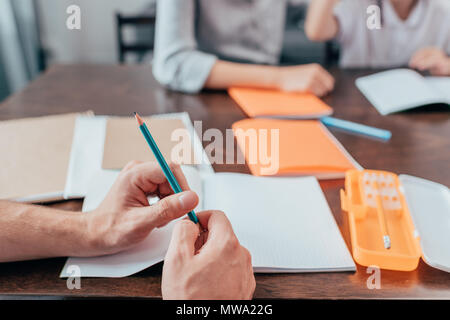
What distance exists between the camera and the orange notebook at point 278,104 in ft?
2.75

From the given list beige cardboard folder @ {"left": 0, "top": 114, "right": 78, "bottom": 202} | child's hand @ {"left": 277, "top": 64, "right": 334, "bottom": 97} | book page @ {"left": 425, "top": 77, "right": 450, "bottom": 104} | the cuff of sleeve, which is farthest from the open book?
beige cardboard folder @ {"left": 0, "top": 114, "right": 78, "bottom": 202}

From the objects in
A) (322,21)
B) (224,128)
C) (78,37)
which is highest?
(322,21)

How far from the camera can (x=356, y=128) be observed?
2.61 ft

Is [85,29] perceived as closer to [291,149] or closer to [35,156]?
[35,156]

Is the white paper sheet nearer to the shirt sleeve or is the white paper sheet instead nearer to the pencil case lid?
the shirt sleeve

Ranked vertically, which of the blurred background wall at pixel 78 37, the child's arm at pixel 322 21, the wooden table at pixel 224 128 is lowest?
the blurred background wall at pixel 78 37

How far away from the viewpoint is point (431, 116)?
2.92 feet

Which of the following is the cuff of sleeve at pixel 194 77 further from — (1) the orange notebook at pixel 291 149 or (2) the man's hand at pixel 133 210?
(2) the man's hand at pixel 133 210

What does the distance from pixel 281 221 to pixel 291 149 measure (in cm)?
21

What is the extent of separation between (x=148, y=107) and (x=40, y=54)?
1788mm

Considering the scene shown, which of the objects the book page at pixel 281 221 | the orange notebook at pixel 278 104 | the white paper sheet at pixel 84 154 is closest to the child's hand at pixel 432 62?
the orange notebook at pixel 278 104

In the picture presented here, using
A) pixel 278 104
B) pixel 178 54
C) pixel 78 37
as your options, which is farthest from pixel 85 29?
pixel 278 104

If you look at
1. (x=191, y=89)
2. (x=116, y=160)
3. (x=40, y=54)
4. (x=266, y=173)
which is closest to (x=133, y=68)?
(x=191, y=89)

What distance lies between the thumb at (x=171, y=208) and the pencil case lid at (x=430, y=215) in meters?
0.30
